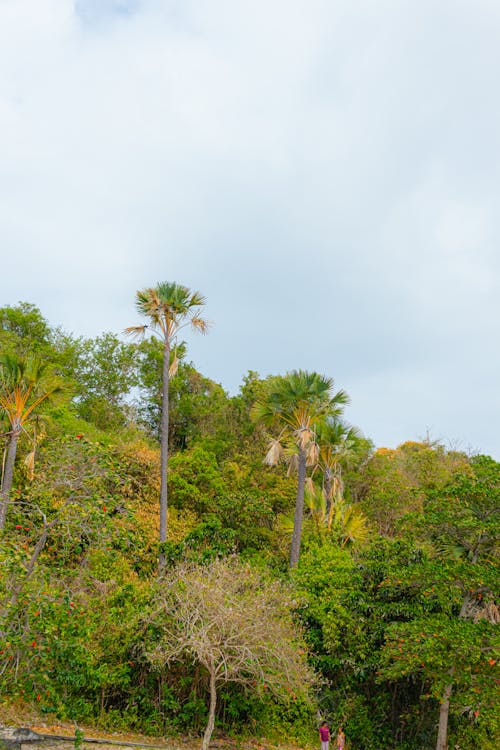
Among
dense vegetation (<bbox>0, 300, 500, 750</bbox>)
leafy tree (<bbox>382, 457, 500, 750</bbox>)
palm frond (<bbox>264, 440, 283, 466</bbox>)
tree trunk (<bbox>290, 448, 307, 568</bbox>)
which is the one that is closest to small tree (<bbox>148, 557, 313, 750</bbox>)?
dense vegetation (<bbox>0, 300, 500, 750</bbox>)

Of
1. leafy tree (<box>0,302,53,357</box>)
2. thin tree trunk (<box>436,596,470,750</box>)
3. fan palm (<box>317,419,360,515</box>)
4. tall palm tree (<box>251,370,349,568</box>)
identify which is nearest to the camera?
thin tree trunk (<box>436,596,470,750</box>)

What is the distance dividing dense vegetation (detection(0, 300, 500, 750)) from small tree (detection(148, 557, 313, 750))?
0.18 feet

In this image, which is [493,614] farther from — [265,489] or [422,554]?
[265,489]

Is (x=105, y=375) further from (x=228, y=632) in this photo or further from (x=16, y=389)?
(x=228, y=632)

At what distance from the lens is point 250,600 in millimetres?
12258

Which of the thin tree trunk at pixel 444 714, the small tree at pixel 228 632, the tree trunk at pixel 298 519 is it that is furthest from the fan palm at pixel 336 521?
the small tree at pixel 228 632

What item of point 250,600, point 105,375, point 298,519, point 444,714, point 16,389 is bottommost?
point 444,714

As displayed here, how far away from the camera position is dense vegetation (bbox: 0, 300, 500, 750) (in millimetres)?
9961

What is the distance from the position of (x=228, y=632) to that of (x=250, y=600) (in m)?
0.90

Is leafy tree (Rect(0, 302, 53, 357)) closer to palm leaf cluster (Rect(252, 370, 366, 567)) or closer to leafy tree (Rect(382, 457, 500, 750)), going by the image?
palm leaf cluster (Rect(252, 370, 366, 567))

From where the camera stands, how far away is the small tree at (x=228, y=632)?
11.4 metres

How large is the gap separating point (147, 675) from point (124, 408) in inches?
900

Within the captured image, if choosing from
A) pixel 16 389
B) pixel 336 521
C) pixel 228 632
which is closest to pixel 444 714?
pixel 228 632

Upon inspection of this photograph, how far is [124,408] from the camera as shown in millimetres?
35406
